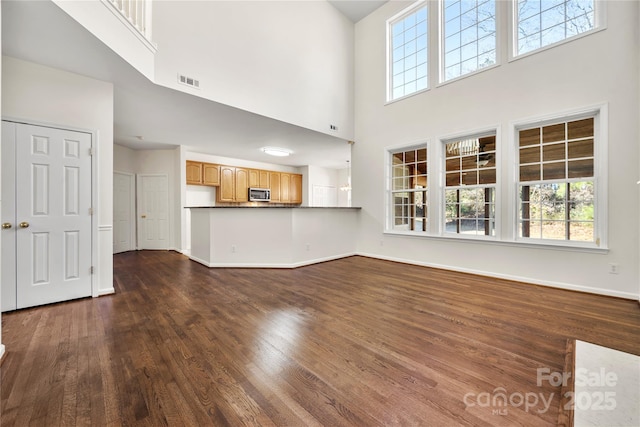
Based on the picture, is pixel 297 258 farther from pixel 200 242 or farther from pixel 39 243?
pixel 39 243

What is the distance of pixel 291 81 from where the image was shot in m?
4.69

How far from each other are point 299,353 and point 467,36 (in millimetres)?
5486

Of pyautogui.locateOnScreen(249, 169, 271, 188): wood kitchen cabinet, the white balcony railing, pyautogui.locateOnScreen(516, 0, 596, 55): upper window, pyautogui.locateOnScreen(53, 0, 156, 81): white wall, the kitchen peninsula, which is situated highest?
pyautogui.locateOnScreen(516, 0, 596, 55): upper window

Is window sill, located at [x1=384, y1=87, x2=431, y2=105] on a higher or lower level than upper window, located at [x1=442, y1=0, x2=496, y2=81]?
lower

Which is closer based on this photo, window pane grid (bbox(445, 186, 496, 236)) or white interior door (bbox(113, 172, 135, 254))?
window pane grid (bbox(445, 186, 496, 236))

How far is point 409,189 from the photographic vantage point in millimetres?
5203

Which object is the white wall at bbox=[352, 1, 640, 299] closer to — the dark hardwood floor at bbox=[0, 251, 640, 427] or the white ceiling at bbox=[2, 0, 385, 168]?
the dark hardwood floor at bbox=[0, 251, 640, 427]

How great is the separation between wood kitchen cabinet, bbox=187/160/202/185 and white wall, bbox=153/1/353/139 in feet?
11.3

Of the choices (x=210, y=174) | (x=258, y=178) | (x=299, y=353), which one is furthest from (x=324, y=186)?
(x=299, y=353)

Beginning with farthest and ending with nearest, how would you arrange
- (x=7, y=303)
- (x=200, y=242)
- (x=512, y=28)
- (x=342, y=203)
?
(x=342, y=203)
(x=200, y=242)
(x=512, y=28)
(x=7, y=303)

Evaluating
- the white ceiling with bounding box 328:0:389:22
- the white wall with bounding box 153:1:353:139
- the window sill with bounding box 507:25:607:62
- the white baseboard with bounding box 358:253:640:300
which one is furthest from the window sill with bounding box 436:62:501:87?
the white baseboard with bounding box 358:253:640:300

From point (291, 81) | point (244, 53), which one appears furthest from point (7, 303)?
point (291, 81)

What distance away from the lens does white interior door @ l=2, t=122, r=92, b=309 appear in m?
2.67

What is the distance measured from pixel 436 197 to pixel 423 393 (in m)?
3.77
